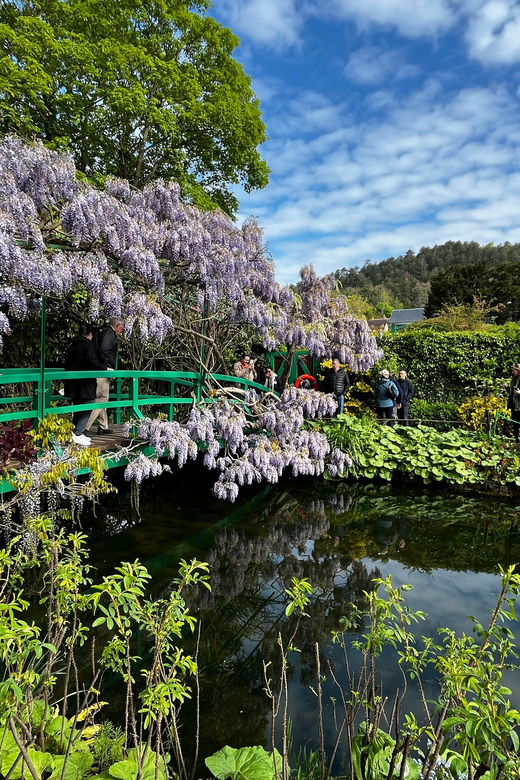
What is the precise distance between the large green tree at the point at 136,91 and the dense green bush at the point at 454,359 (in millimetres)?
6846

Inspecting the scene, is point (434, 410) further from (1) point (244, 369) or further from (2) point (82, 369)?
(2) point (82, 369)

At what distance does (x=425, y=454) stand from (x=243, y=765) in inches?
251

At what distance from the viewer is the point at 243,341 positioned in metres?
10.4

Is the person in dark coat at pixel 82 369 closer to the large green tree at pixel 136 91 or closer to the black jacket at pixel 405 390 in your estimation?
the black jacket at pixel 405 390

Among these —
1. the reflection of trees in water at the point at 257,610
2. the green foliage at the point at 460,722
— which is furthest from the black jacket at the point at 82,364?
the green foliage at the point at 460,722

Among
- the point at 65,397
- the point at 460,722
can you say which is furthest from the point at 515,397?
the point at 460,722

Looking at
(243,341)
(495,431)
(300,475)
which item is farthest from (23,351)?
(495,431)

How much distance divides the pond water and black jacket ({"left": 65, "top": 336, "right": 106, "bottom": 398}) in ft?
5.63

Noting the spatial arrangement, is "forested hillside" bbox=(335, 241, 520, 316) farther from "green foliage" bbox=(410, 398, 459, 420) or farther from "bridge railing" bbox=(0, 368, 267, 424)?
"bridge railing" bbox=(0, 368, 267, 424)

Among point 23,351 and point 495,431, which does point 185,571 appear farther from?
point 23,351

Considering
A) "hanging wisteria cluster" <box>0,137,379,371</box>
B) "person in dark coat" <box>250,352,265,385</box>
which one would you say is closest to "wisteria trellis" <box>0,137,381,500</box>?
"hanging wisteria cluster" <box>0,137,379,371</box>

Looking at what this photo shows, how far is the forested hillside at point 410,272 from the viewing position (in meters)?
52.9

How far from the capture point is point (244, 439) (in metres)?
6.61

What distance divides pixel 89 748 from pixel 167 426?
369 centimetres
